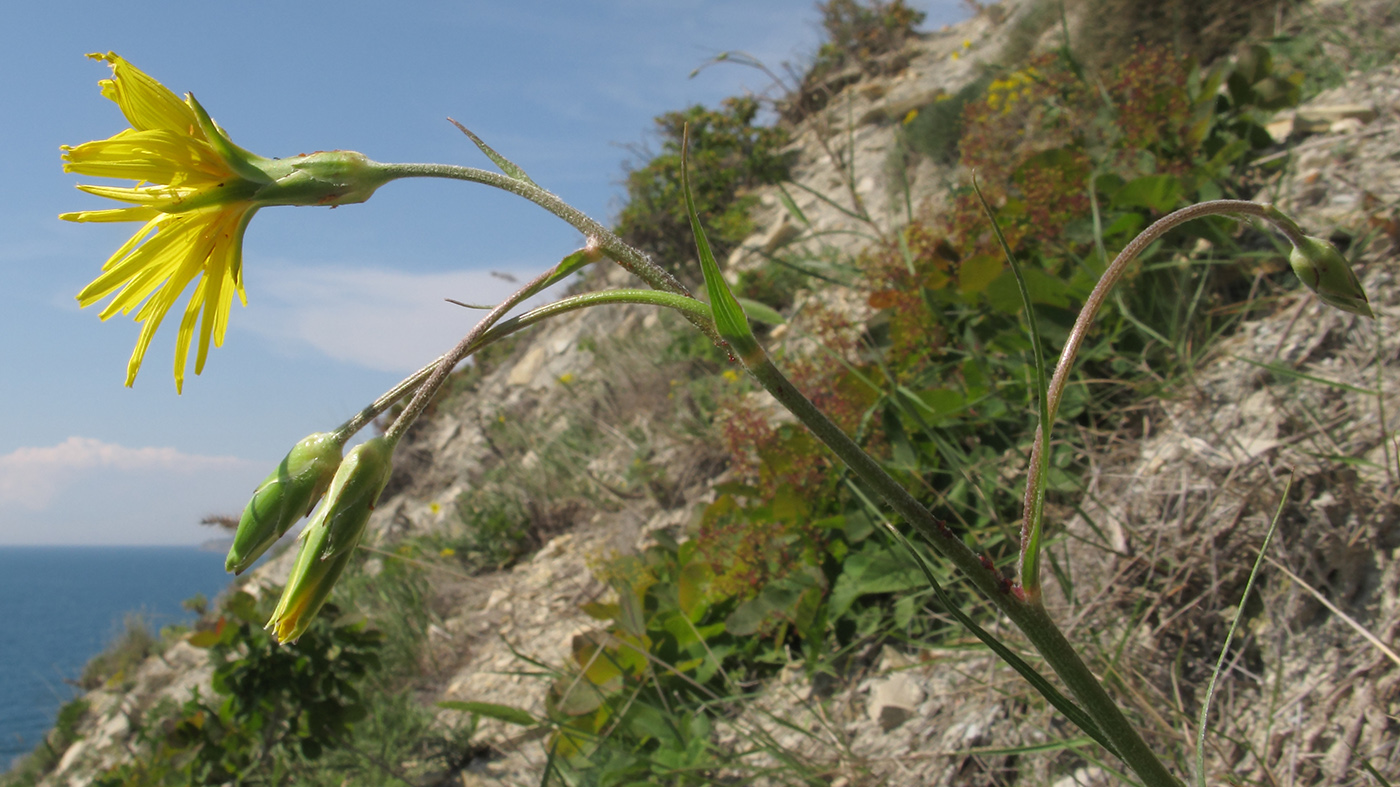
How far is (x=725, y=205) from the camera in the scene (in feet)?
25.6

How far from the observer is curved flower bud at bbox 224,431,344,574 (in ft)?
2.92

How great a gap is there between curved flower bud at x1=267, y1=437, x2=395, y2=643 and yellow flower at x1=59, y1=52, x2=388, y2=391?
0.34m

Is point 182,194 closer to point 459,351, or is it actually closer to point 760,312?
point 459,351

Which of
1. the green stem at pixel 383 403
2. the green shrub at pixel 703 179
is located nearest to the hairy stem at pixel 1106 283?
the green stem at pixel 383 403

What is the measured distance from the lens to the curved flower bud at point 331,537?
34.4 inches

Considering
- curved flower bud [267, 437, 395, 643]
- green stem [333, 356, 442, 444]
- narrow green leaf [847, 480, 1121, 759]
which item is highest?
green stem [333, 356, 442, 444]

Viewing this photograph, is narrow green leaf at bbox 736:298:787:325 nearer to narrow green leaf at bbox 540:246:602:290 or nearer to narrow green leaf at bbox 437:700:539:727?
narrow green leaf at bbox 540:246:602:290

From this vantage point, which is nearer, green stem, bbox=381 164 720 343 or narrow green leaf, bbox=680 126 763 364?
narrow green leaf, bbox=680 126 763 364

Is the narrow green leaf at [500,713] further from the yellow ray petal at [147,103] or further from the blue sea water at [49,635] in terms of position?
the yellow ray petal at [147,103]

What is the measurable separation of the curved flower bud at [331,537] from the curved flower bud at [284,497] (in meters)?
0.03

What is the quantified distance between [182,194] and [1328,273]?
1.54 metres

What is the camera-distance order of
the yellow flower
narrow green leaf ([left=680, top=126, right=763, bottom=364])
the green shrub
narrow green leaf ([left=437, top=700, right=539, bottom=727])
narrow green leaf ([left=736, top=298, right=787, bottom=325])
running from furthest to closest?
1. the green shrub
2. narrow green leaf ([left=437, top=700, right=539, bottom=727])
3. narrow green leaf ([left=736, top=298, right=787, bottom=325])
4. the yellow flower
5. narrow green leaf ([left=680, top=126, right=763, bottom=364])

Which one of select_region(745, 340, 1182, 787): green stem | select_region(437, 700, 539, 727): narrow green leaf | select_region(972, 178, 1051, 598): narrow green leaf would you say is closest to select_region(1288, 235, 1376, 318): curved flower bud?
select_region(972, 178, 1051, 598): narrow green leaf

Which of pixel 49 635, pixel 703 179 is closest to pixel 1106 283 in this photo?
pixel 703 179
